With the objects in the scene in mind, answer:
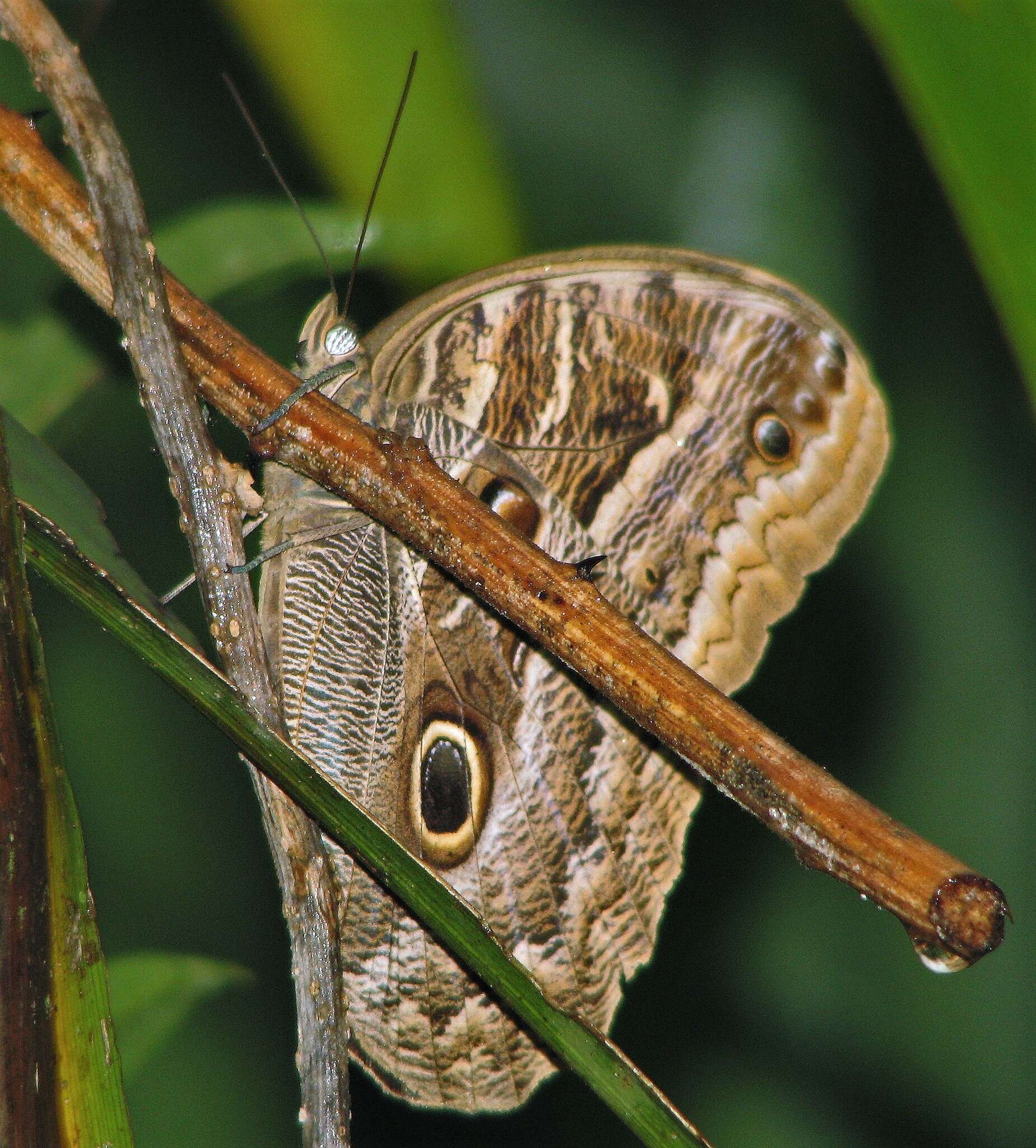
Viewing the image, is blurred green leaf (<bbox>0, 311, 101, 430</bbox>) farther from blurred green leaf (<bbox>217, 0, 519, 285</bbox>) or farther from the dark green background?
blurred green leaf (<bbox>217, 0, 519, 285</bbox>)

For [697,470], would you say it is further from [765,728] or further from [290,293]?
[290,293]

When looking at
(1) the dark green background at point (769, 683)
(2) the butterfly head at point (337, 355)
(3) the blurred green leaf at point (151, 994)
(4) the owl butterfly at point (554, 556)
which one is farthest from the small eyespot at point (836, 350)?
(3) the blurred green leaf at point (151, 994)

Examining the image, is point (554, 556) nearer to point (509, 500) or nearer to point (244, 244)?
point (509, 500)

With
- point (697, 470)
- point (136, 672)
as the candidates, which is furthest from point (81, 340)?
point (697, 470)

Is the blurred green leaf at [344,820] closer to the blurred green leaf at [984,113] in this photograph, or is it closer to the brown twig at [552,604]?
the brown twig at [552,604]

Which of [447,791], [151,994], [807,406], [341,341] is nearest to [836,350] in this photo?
[807,406]
